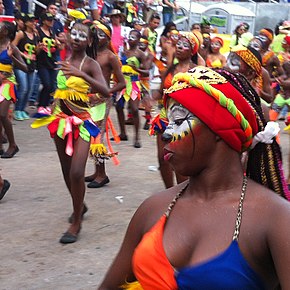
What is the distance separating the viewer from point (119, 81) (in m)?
6.83

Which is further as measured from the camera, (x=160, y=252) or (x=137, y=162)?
(x=137, y=162)

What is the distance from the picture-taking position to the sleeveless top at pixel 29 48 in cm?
1098

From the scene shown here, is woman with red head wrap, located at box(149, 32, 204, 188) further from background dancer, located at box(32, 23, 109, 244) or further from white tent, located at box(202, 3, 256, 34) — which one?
white tent, located at box(202, 3, 256, 34)

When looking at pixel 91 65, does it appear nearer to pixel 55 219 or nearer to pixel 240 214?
pixel 55 219

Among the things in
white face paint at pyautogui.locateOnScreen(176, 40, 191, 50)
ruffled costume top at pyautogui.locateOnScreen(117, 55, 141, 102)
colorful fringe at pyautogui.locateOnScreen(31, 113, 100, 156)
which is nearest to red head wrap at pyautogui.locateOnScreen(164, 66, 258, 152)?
colorful fringe at pyautogui.locateOnScreen(31, 113, 100, 156)

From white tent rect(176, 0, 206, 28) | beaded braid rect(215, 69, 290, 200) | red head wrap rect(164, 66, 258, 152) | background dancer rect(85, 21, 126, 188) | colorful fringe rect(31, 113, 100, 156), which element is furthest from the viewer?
white tent rect(176, 0, 206, 28)

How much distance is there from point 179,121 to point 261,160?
0.33m

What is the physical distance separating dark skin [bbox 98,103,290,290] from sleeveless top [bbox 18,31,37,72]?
30.5ft

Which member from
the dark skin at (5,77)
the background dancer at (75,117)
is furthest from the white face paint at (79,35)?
the dark skin at (5,77)

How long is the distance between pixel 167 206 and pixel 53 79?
32.6 ft

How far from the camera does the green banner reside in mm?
17859

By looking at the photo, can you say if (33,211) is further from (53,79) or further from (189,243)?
(53,79)

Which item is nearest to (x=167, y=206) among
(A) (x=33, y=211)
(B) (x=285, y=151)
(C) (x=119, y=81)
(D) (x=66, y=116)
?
(D) (x=66, y=116)

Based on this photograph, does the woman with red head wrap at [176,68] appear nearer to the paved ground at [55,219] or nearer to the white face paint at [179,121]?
the paved ground at [55,219]
